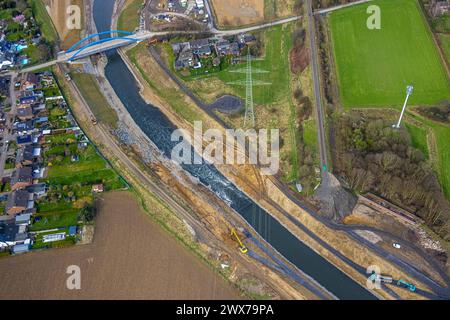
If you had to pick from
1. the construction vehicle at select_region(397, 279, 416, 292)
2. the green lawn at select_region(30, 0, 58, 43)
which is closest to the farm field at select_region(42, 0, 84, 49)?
the green lawn at select_region(30, 0, 58, 43)

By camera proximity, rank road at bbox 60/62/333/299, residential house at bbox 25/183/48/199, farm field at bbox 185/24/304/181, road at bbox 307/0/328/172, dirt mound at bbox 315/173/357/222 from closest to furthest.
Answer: road at bbox 60/62/333/299, dirt mound at bbox 315/173/357/222, residential house at bbox 25/183/48/199, road at bbox 307/0/328/172, farm field at bbox 185/24/304/181

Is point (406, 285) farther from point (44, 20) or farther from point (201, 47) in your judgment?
point (44, 20)

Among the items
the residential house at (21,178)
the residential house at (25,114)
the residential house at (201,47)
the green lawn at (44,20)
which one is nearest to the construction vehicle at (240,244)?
the residential house at (21,178)

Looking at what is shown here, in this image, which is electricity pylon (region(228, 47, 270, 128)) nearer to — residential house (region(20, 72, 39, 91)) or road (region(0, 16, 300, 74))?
road (region(0, 16, 300, 74))

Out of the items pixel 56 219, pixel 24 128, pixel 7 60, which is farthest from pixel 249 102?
pixel 7 60

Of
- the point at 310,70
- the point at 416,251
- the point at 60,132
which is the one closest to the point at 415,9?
the point at 310,70

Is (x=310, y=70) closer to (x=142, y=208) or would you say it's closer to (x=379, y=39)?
(x=379, y=39)
